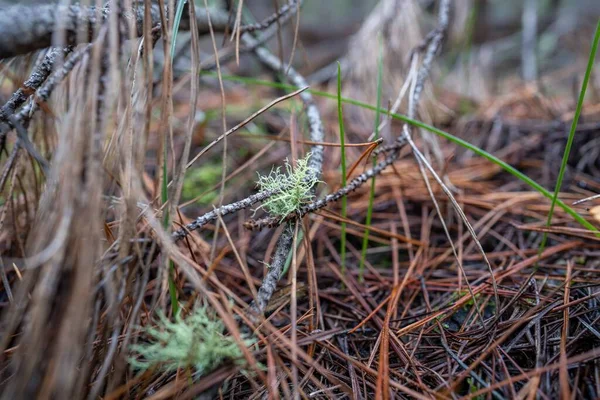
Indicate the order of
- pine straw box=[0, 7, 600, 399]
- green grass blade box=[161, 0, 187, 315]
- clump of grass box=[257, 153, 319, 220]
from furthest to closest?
clump of grass box=[257, 153, 319, 220], green grass blade box=[161, 0, 187, 315], pine straw box=[0, 7, 600, 399]

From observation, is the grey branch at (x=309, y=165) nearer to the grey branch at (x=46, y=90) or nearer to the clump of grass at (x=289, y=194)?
the clump of grass at (x=289, y=194)

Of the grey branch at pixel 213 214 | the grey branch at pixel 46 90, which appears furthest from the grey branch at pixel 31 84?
the grey branch at pixel 213 214

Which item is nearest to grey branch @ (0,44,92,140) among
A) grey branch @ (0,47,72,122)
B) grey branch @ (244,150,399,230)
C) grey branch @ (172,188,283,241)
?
grey branch @ (0,47,72,122)

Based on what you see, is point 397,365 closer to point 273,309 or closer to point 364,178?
point 273,309

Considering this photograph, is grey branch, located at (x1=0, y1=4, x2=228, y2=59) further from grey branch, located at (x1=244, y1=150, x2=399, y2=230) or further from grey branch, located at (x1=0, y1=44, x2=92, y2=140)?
grey branch, located at (x1=244, y1=150, x2=399, y2=230)

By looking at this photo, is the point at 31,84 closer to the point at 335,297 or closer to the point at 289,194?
the point at 289,194

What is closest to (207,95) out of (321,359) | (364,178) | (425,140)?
(425,140)
